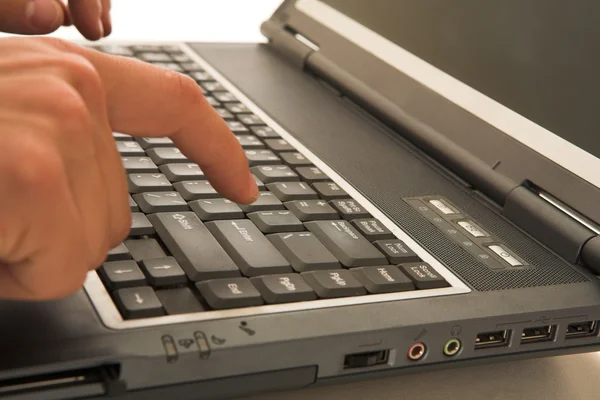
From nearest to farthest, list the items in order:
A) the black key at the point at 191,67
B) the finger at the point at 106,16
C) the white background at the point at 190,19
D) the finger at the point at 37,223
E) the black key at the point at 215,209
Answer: the finger at the point at 37,223 → the black key at the point at 215,209 → the finger at the point at 106,16 → the black key at the point at 191,67 → the white background at the point at 190,19

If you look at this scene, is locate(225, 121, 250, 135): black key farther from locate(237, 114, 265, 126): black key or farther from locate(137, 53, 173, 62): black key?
locate(137, 53, 173, 62): black key

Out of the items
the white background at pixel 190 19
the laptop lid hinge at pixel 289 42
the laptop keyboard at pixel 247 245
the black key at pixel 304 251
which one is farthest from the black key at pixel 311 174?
the white background at pixel 190 19

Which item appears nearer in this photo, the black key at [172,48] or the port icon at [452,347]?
the port icon at [452,347]

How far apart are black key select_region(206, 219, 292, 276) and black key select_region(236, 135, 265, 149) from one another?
0.16m

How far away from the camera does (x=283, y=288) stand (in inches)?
17.7

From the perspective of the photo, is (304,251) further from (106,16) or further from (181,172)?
(106,16)

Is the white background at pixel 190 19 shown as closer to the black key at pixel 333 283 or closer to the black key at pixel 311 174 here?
the black key at pixel 311 174

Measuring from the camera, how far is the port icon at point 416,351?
0.45m

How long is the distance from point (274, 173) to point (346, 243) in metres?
0.12

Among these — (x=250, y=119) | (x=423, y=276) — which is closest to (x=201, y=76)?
(x=250, y=119)

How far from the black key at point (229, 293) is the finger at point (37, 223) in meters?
0.08

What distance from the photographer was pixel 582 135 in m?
0.60

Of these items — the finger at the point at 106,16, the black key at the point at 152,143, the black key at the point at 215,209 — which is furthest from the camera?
the finger at the point at 106,16

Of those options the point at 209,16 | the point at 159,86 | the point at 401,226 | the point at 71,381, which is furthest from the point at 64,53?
the point at 209,16
